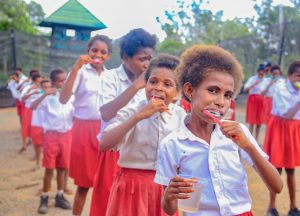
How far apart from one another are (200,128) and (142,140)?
572 mm

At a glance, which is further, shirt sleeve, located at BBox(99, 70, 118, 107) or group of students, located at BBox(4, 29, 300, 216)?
shirt sleeve, located at BBox(99, 70, 118, 107)

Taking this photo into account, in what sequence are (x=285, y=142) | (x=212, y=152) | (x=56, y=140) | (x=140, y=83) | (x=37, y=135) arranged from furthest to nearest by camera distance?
(x=37, y=135), (x=56, y=140), (x=285, y=142), (x=140, y=83), (x=212, y=152)

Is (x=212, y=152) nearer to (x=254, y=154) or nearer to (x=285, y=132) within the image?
(x=254, y=154)

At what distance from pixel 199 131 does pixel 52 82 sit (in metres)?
3.86

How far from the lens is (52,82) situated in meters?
5.50

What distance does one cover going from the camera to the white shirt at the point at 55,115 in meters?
5.06

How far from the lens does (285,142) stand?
475cm

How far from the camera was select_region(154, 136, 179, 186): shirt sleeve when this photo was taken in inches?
74.8

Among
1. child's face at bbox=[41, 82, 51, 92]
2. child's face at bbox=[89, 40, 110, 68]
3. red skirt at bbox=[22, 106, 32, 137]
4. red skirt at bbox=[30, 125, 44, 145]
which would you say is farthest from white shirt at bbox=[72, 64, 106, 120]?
red skirt at bbox=[22, 106, 32, 137]

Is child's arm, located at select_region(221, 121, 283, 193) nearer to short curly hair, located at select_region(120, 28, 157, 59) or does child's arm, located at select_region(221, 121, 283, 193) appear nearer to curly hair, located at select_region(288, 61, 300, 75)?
short curly hair, located at select_region(120, 28, 157, 59)

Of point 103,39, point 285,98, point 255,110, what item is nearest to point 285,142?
point 285,98

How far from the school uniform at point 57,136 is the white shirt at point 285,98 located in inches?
95.6

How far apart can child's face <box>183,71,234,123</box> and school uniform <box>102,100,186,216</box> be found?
567mm

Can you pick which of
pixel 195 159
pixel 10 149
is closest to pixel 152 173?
pixel 195 159
